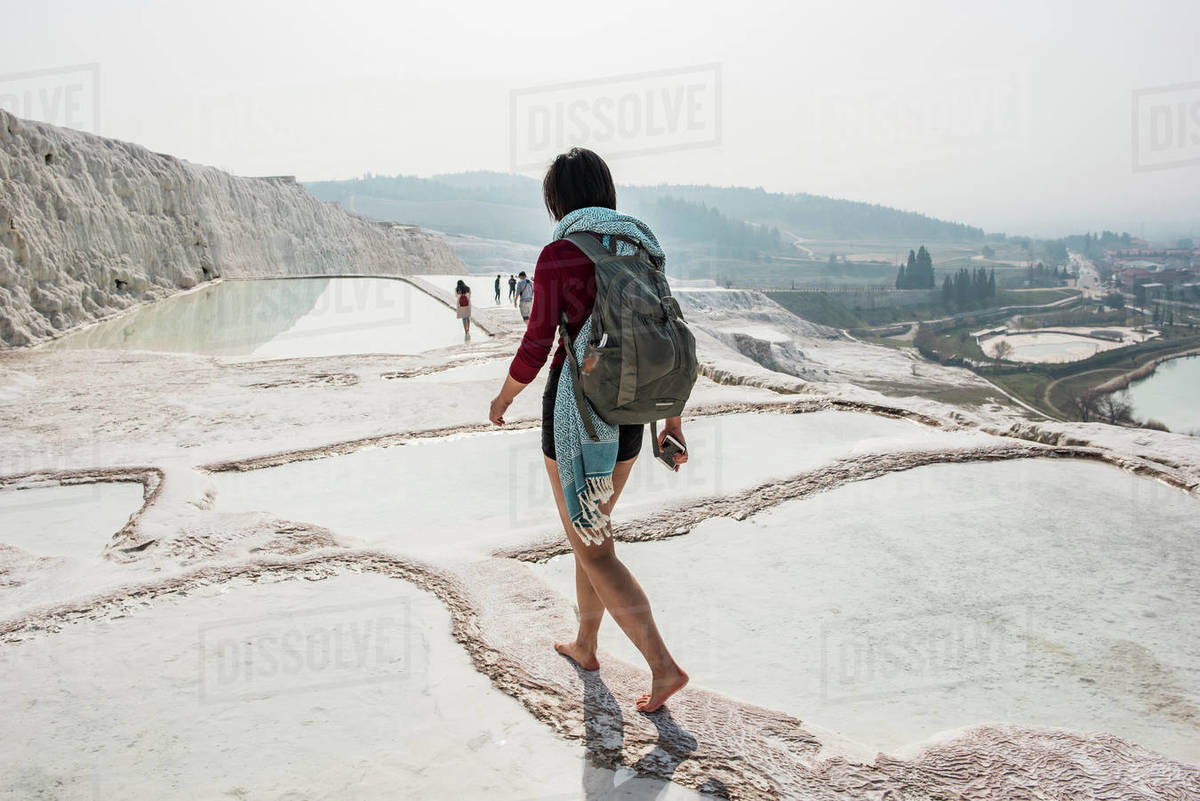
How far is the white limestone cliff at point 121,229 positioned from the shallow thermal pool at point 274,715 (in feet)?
43.6

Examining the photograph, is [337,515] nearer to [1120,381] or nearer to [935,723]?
[935,723]

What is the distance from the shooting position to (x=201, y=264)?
27.0 metres

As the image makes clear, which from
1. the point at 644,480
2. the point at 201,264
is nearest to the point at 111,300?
the point at 201,264

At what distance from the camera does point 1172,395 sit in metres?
43.6

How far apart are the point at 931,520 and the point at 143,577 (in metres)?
3.66

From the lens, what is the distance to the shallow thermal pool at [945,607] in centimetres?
249

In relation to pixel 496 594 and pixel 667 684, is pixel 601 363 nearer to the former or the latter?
pixel 667 684

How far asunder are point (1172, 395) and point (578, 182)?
51957 millimetres

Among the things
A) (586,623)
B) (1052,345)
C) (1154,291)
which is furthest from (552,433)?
(1154,291)

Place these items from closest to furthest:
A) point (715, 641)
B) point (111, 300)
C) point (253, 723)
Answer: point (253, 723) < point (715, 641) < point (111, 300)

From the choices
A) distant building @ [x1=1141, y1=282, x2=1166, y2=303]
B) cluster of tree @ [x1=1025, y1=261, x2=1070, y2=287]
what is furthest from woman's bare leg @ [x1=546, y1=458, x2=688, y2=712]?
cluster of tree @ [x1=1025, y1=261, x2=1070, y2=287]

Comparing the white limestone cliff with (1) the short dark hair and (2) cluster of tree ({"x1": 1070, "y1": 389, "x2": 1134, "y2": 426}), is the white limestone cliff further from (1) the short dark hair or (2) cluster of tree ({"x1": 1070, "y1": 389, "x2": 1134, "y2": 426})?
(2) cluster of tree ({"x1": 1070, "y1": 389, "x2": 1134, "y2": 426})

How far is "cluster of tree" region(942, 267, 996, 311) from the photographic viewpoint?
7681cm

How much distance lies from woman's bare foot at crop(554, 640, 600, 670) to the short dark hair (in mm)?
1350
